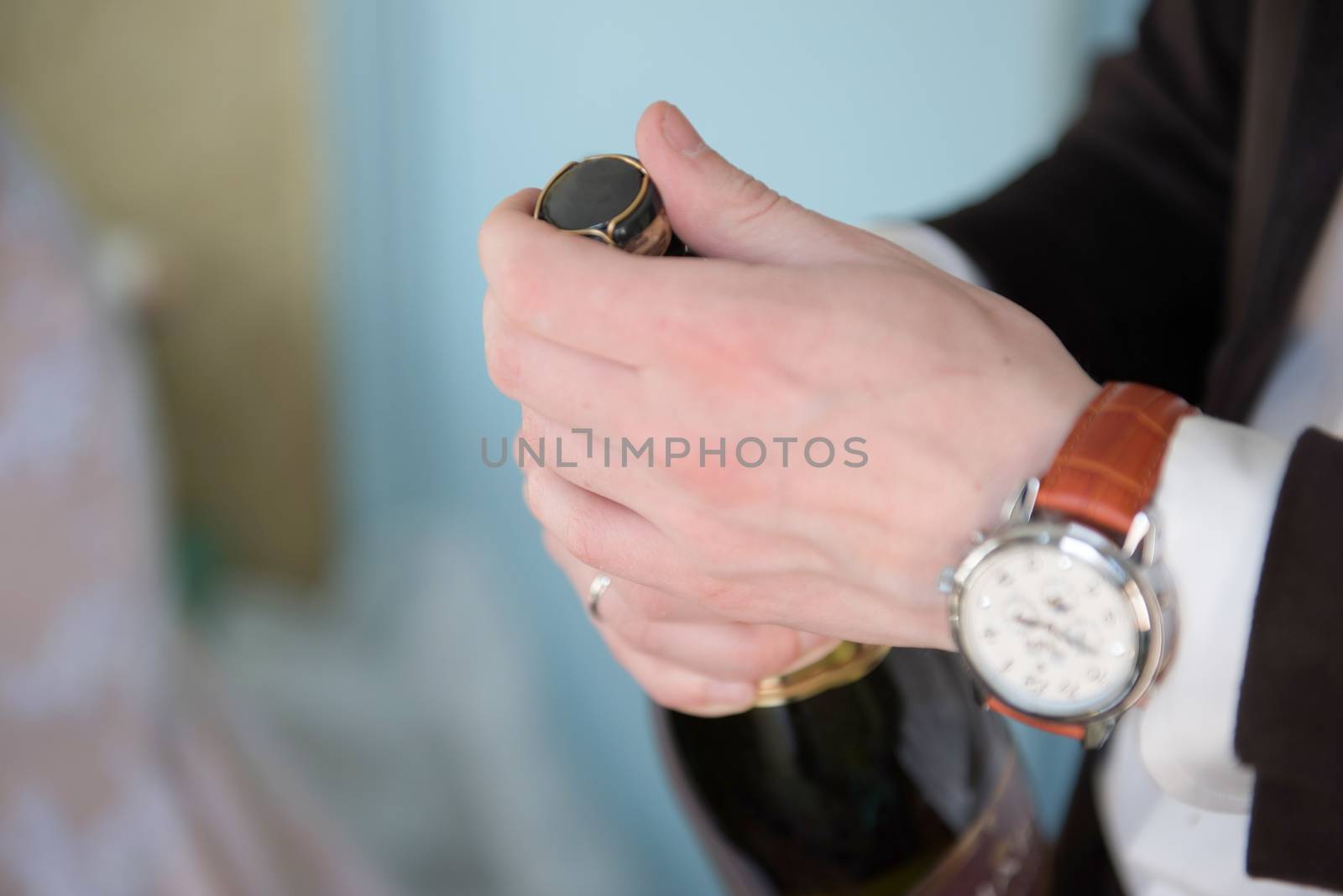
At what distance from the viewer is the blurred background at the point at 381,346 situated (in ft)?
2.61

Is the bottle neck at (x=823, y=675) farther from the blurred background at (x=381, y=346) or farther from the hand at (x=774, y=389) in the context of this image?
the blurred background at (x=381, y=346)

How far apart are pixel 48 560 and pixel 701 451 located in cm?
59

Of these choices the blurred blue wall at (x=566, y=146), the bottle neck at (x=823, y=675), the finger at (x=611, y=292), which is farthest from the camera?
the blurred blue wall at (x=566, y=146)

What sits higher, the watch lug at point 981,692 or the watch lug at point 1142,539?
the watch lug at point 1142,539

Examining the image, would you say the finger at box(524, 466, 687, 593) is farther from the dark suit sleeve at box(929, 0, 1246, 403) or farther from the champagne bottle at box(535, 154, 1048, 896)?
the dark suit sleeve at box(929, 0, 1246, 403)

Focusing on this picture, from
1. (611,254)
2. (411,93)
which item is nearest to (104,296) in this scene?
(411,93)

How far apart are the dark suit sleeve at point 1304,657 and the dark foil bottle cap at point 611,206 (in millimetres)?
152

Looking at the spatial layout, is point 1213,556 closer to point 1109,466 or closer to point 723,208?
point 1109,466

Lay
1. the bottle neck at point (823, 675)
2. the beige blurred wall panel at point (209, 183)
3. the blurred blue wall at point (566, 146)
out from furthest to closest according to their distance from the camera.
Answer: the beige blurred wall panel at point (209, 183) < the blurred blue wall at point (566, 146) < the bottle neck at point (823, 675)

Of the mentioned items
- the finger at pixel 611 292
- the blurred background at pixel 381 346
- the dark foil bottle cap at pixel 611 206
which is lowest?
the blurred background at pixel 381 346

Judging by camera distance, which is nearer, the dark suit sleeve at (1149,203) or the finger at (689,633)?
the finger at (689,633)

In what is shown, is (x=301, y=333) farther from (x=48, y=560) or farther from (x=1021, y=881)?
(x=1021, y=881)

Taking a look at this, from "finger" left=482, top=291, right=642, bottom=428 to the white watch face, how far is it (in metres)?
0.09

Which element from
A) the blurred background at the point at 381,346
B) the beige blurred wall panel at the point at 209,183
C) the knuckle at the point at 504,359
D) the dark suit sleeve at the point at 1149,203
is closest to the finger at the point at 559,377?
the knuckle at the point at 504,359
